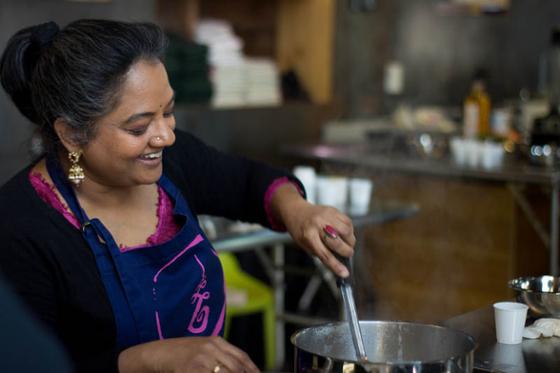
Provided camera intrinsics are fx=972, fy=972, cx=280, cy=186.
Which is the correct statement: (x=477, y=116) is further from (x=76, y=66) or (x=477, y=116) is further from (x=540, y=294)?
(x=76, y=66)

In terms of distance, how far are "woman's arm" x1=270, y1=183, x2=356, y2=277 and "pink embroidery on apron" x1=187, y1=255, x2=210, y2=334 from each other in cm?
22

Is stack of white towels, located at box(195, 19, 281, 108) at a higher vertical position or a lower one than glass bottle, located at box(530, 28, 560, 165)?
higher

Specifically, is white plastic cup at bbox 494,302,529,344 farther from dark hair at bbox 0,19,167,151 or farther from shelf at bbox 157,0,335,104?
shelf at bbox 157,0,335,104

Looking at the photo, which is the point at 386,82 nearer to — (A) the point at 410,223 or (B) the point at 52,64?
(A) the point at 410,223

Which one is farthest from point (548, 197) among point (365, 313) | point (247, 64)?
point (247, 64)

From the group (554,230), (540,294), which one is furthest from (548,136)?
(540,294)

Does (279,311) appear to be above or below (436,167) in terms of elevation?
below

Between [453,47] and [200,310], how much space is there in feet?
18.4

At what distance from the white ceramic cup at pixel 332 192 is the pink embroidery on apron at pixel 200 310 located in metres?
1.90

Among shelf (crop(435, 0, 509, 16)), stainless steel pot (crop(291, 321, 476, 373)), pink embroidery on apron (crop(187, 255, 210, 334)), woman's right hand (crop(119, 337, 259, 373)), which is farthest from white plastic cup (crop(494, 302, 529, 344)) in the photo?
shelf (crop(435, 0, 509, 16))

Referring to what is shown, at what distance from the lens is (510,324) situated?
1.84 meters

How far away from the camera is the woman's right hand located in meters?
1.56

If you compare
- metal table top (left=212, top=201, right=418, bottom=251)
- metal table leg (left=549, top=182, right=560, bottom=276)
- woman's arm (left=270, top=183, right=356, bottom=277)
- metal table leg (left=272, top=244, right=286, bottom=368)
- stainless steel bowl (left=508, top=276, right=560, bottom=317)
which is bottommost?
metal table leg (left=272, top=244, right=286, bottom=368)

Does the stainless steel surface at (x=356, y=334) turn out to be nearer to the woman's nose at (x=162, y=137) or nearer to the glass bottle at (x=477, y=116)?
the woman's nose at (x=162, y=137)
